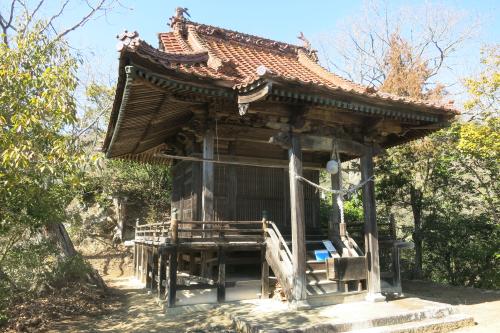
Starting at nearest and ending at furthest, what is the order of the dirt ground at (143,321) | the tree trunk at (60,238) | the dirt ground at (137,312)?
the dirt ground at (143,321)
the dirt ground at (137,312)
the tree trunk at (60,238)

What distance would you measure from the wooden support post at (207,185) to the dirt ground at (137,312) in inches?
54.2

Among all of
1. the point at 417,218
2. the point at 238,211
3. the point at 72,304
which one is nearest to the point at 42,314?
the point at 72,304

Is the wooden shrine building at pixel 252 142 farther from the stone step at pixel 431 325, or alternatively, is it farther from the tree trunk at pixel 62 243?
the tree trunk at pixel 62 243

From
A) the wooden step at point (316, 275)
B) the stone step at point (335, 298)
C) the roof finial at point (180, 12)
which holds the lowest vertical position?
the stone step at point (335, 298)

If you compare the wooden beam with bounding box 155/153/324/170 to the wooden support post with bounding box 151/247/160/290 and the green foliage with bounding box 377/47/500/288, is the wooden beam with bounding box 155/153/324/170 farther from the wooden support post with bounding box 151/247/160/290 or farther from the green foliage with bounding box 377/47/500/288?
the green foliage with bounding box 377/47/500/288

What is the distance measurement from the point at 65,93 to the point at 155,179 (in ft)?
54.4

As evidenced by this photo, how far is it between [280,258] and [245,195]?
234 centimetres

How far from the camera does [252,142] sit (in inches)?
392

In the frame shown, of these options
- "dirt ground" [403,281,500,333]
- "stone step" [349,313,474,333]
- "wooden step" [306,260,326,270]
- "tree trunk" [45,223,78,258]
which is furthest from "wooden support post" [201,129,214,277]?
"dirt ground" [403,281,500,333]

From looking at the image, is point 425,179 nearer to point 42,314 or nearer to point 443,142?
point 443,142

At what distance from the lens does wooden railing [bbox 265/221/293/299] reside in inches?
299

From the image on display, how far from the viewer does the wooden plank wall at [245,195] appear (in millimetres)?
9648

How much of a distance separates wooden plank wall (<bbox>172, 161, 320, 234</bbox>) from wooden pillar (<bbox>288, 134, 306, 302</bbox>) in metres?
2.46

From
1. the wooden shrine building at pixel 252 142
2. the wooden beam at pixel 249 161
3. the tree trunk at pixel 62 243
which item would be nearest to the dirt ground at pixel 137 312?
the tree trunk at pixel 62 243
